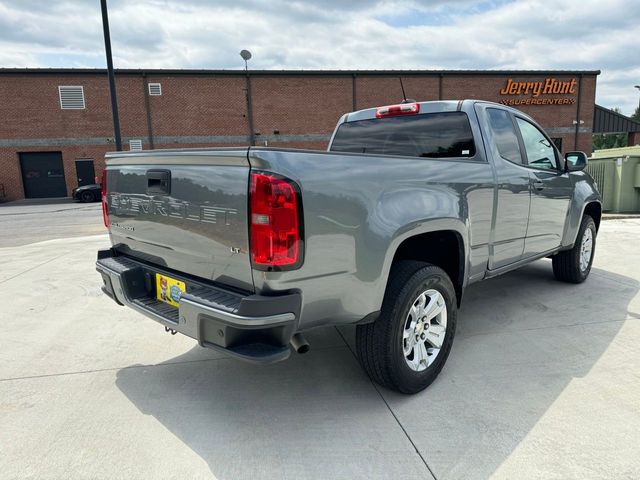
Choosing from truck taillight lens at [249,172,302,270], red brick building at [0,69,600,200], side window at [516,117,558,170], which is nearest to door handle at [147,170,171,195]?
truck taillight lens at [249,172,302,270]

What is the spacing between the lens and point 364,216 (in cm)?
247

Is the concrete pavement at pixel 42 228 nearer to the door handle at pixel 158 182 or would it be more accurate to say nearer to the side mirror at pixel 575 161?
the door handle at pixel 158 182

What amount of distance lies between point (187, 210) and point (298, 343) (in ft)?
3.17

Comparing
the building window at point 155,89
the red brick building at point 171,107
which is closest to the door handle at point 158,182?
the red brick building at point 171,107

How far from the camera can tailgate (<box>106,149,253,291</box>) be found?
7.46ft

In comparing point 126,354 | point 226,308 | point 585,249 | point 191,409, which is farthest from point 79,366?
point 585,249

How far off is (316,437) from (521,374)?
1597 millimetres

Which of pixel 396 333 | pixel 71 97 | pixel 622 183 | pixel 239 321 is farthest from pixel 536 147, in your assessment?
pixel 71 97

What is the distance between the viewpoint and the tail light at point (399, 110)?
3869mm

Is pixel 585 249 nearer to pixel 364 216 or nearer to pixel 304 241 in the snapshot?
pixel 364 216

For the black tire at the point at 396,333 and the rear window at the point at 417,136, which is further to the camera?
the rear window at the point at 417,136

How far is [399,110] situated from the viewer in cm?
397

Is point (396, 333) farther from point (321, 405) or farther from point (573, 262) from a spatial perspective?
point (573, 262)

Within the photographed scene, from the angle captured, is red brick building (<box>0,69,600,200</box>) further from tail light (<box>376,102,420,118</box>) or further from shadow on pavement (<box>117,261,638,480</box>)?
→ shadow on pavement (<box>117,261,638,480</box>)
